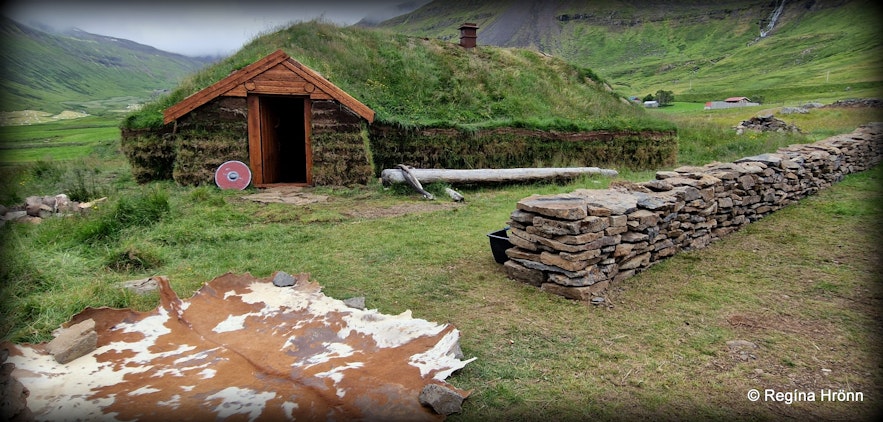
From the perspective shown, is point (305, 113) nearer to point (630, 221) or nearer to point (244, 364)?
point (630, 221)

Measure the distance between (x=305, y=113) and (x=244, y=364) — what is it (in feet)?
31.0

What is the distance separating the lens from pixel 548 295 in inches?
210

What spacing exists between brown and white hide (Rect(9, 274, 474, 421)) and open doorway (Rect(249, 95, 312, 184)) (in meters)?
8.09

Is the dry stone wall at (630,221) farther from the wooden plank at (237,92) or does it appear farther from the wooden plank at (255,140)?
the wooden plank at (237,92)

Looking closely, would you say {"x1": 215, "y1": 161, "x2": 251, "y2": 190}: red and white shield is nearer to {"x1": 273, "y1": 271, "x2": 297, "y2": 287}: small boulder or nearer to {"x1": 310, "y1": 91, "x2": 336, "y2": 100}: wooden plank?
{"x1": 310, "y1": 91, "x2": 336, "y2": 100}: wooden plank

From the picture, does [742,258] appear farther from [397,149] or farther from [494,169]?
[397,149]

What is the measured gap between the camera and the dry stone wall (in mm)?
5285

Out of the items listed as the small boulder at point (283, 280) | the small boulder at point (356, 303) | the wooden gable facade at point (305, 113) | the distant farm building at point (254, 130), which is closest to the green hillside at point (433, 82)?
the distant farm building at point (254, 130)

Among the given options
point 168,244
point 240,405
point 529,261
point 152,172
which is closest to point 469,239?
point 529,261

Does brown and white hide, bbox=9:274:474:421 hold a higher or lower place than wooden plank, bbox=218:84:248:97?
lower

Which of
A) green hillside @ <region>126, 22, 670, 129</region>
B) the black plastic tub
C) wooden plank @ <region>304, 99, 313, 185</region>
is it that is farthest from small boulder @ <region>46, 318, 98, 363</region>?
green hillside @ <region>126, 22, 670, 129</region>

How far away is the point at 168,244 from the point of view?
684 centimetres

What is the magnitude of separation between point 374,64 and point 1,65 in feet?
48.9

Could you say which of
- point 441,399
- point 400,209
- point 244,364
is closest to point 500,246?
point 441,399
